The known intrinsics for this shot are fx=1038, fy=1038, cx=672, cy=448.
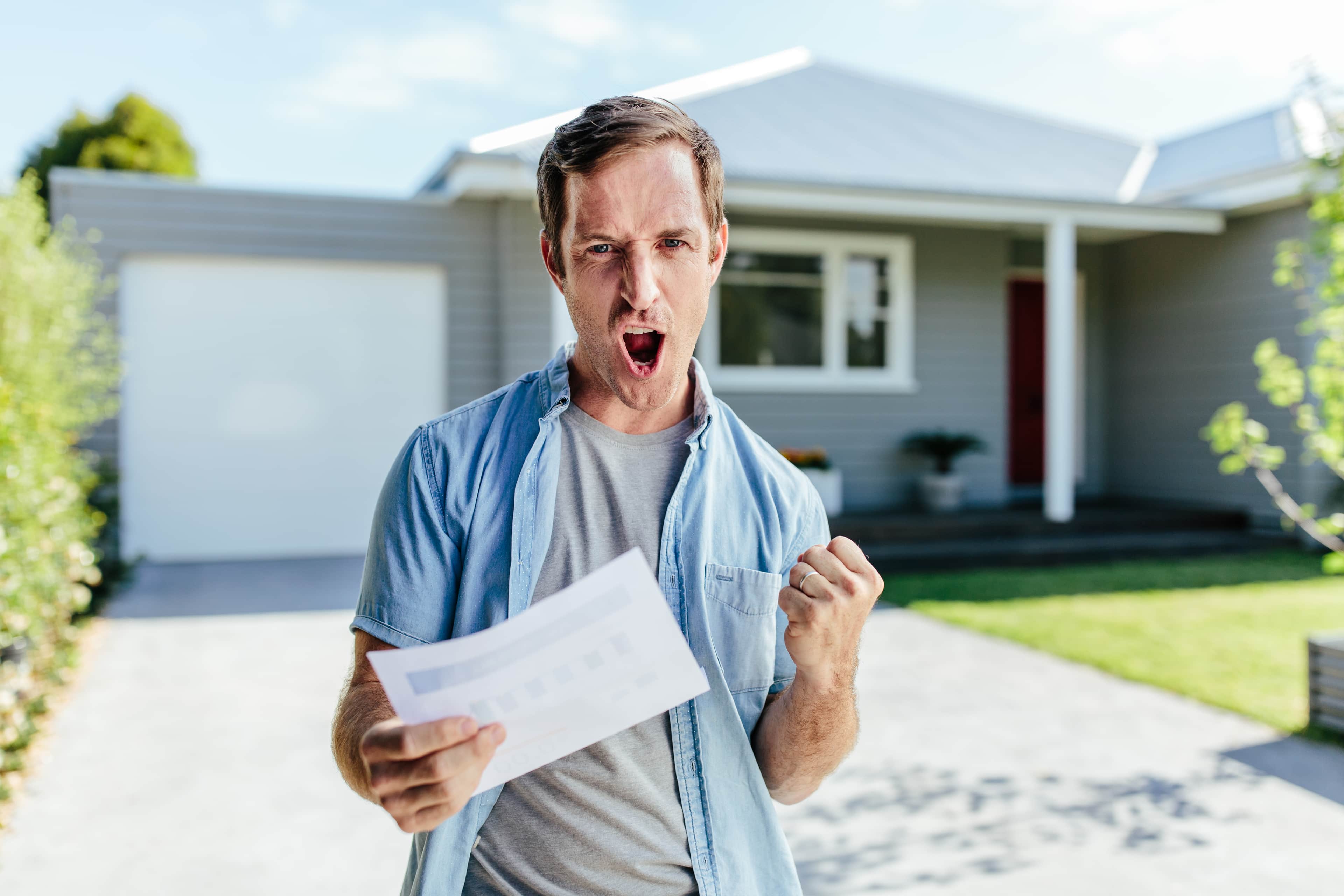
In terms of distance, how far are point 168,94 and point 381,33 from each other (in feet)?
22.1

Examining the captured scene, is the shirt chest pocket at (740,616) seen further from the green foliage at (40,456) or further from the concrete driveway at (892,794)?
the green foliage at (40,456)

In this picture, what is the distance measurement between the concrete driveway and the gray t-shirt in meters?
Result: 2.09

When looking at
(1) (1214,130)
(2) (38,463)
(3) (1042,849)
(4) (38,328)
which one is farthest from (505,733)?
(1) (1214,130)

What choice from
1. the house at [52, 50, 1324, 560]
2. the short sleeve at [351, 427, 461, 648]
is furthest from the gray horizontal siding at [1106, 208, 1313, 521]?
the short sleeve at [351, 427, 461, 648]

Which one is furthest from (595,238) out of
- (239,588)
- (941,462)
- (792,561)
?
(941,462)

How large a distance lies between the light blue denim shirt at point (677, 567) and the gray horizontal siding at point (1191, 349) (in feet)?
30.5

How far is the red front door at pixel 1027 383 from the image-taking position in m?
11.0

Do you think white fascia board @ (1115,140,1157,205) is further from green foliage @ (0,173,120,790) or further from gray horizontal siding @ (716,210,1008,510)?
green foliage @ (0,173,120,790)

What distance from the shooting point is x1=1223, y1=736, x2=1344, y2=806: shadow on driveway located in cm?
371

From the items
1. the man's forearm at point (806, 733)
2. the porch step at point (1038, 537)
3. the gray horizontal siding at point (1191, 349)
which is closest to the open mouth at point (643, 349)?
the man's forearm at point (806, 733)

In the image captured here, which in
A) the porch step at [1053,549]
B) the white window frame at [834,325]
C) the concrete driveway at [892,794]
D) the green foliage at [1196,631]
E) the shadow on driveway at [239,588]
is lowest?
the concrete driveway at [892,794]

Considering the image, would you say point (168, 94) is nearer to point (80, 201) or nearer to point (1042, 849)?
point (80, 201)

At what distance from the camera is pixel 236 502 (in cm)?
855

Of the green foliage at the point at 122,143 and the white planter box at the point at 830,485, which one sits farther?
the green foliage at the point at 122,143
